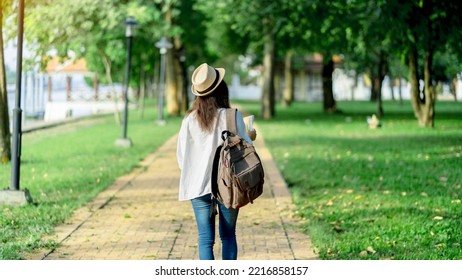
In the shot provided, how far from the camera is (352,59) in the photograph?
5284cm

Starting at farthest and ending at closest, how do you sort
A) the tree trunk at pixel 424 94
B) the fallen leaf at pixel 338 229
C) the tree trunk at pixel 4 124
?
the tree trunk at pixel 424 94 → the tree trunk at pixel 4 124 → the fallen leaf at pixel 338 229

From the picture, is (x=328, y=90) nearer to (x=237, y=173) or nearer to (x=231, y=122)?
(x=231, y=122)

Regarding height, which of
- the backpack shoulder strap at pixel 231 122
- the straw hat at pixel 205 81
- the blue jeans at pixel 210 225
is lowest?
the blue jeans at pixel 210 225

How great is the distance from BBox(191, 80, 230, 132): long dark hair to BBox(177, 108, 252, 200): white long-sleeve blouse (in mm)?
31

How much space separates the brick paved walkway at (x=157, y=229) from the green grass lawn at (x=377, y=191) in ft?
0.94

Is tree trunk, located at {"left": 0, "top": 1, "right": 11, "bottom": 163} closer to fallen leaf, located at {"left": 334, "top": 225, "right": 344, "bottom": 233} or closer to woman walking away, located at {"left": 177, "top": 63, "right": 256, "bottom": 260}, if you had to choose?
fallen leaf, located at {"left": 334, "top": 225, "right": 344, "bottom": 233}

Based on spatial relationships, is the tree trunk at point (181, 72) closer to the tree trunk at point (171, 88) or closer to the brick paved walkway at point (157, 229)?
the tree trunk at point (171, 88)

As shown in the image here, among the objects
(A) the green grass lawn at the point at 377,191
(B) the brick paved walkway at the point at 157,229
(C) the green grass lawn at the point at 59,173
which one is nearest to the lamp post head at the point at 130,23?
(C) the green grass lawn at the point at 59,173

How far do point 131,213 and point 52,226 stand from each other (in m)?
1.44

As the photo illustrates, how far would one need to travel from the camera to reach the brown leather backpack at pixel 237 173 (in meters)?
6.13

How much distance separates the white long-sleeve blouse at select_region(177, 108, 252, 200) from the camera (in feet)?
20.9

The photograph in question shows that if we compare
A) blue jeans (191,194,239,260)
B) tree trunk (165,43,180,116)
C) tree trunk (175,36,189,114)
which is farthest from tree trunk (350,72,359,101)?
blue jeans (191,194,239,260)
